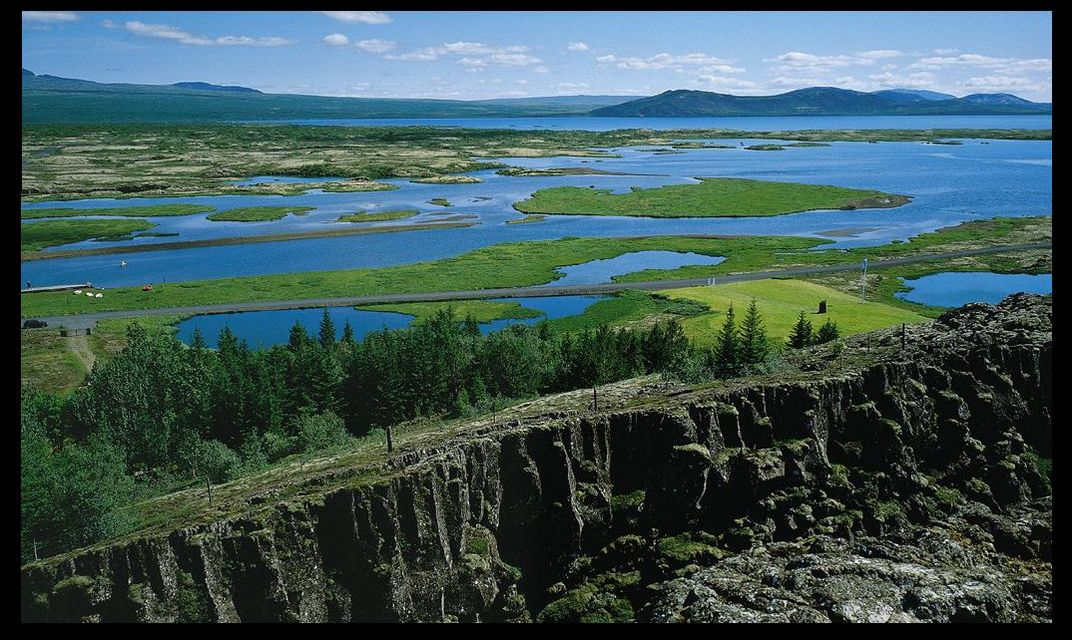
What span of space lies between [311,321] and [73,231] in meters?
61.7

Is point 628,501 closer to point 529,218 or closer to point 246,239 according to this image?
point 246,239

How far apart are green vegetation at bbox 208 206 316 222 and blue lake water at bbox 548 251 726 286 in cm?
5985

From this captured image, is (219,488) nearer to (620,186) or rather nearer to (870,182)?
(620,186)

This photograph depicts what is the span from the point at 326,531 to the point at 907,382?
917 inches

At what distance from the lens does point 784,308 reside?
66.4 metres

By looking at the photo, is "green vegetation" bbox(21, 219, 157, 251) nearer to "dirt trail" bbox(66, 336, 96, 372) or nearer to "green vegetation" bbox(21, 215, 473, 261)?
"green vegetation" bbox(21, 215, 473, 261)

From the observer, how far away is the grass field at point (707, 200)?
125 m

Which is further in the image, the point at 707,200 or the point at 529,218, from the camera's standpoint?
the point at 707,200

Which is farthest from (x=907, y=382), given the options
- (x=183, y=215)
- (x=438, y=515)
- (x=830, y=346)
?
(x=183, y=215)

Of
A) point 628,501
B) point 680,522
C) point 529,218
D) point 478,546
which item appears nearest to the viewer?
point 478,546

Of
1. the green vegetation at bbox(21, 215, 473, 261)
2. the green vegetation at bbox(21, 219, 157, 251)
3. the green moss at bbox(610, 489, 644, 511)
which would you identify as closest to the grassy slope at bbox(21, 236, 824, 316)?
the green vegetation at bbox(21, 215, 473, 261)

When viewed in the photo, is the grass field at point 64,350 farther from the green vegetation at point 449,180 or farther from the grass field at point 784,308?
the green vegetation at point 449,180

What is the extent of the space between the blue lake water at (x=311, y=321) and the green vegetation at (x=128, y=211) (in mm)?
66006

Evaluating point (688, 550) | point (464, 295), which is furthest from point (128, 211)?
point (688, 550)
